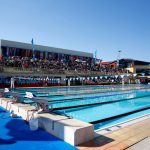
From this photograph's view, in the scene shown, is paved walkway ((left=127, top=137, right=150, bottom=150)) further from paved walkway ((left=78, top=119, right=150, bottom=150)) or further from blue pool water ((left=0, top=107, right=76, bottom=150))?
blue pool water ((left=0, top=107, right=76, bottom=150))

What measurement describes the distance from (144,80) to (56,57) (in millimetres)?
19541

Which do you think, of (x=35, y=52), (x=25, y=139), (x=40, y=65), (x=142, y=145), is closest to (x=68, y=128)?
(x=25, y=139)

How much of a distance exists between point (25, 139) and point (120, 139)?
226 cm

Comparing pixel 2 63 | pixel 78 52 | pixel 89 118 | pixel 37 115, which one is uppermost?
pixel 78 52

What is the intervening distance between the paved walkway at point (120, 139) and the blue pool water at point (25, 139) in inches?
18.4

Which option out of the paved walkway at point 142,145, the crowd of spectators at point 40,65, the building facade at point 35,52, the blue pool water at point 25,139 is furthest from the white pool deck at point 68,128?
the building facade at point 35,52

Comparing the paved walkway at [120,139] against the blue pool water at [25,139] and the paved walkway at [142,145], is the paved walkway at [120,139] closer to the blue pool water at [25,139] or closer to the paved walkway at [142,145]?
the paved walkway at [142,145]

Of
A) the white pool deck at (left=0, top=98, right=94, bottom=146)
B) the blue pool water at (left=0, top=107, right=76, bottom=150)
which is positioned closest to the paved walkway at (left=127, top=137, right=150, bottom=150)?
the white pool deck at (left=0, top=98, right=94, bottom=146)

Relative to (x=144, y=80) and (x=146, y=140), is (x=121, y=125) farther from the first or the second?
(x=144, y=80)

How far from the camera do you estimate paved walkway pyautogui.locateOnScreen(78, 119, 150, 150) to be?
4.30 m

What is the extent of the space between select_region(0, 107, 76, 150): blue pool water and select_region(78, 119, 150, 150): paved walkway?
0.47 m

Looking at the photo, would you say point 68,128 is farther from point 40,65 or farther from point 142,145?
point 40,65

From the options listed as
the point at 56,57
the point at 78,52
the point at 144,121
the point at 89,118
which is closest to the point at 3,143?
the point at 144,121

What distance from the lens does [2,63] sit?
24391 mm
